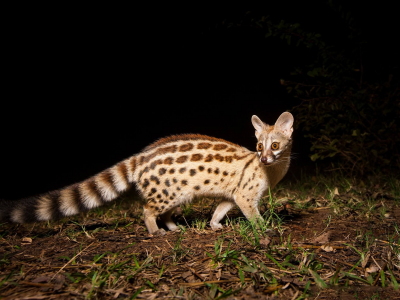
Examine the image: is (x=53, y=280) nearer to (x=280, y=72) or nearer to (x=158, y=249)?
(x=158, y=249)

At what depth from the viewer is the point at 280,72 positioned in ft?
32.2

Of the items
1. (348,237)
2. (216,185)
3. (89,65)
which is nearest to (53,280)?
(216,185)

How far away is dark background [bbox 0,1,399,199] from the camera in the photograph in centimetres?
711

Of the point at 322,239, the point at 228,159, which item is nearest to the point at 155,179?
the point at 228,159

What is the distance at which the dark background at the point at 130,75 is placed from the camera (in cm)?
711

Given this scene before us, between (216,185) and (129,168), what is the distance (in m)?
0.99

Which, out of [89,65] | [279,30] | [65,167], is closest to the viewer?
[279,30]

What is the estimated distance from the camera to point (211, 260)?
2703 millimetres

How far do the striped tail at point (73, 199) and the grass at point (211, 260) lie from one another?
23 centimetres

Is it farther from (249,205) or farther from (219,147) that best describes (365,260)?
(219,147)

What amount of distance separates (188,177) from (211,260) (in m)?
1.34

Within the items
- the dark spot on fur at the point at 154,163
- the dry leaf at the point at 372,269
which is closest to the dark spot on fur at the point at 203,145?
the dark spot on fur at the point at 154,163

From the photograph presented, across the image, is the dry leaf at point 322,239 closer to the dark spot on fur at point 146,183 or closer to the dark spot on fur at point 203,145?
the dark spot on fur at point 203,145

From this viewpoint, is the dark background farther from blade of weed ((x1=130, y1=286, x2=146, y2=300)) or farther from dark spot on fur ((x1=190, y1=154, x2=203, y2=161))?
blade of weed ((x1=130, y1=286, x2=146, y2=300))
